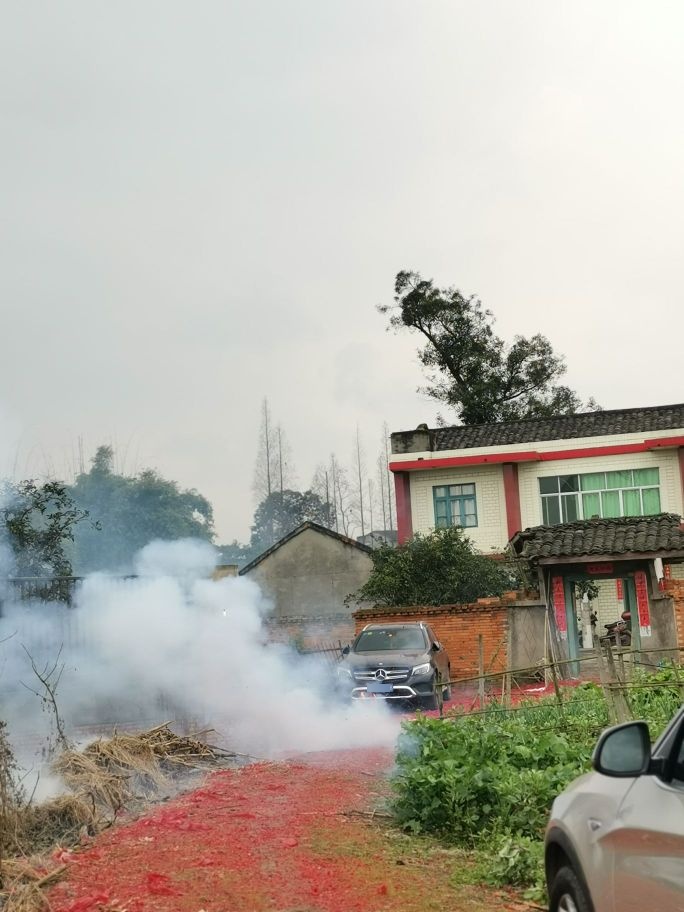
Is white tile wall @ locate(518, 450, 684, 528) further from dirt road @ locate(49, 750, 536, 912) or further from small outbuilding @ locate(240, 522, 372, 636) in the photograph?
dirt road @ locate(49, 750, 536, 912)

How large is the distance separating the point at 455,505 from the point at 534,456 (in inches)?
123

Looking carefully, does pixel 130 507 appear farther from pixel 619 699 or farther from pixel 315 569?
pixel 619 699

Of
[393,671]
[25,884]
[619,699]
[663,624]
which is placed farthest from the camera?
[663,624]

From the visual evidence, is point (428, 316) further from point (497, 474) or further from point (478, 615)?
point (478, 615)

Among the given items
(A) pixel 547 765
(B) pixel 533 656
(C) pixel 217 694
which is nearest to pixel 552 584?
(B) pixel 533 656

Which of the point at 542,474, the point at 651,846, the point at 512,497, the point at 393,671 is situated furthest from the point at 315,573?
the point at 651,846

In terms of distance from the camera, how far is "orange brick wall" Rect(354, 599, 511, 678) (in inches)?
884

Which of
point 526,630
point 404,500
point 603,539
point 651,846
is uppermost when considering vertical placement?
point 404,500

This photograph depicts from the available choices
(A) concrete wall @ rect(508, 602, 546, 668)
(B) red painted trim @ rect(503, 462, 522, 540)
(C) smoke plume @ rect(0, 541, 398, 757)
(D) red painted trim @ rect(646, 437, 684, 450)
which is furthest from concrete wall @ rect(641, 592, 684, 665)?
(B) red painted trim @ rect(503, 462, 522, 540)

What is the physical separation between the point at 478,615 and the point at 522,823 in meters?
14.6

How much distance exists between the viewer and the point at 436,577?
27766 mm

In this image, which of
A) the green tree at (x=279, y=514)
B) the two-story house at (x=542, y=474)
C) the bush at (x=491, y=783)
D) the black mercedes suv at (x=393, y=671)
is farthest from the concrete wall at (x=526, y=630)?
the green tree at (x=279, y=514)

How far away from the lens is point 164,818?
9.52m

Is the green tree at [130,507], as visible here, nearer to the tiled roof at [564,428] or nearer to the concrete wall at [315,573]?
the concrete wall at [315,573]
